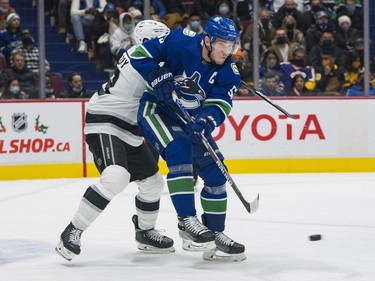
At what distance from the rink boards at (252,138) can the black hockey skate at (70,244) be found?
4.11 m

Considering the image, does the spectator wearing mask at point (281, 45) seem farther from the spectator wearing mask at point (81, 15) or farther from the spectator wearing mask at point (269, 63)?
the spectator wearing mask at point (81, 15)

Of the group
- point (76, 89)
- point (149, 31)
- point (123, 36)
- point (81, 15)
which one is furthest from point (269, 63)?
point (149, 31)

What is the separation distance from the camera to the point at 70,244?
438 cm

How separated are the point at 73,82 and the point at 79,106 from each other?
0.42 m

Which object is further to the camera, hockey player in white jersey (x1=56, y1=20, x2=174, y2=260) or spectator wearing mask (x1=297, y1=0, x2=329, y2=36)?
spectator wearing mask (x1=297, y1=0, x2=329, y2=36)

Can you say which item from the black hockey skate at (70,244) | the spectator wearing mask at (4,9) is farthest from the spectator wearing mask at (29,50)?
the black hockey skate at (70,244)

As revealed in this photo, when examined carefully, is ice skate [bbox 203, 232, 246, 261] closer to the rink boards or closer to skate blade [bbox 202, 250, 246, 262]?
skate blade [bbox 202, 250, 246, 262]

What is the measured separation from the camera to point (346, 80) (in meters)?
9.27

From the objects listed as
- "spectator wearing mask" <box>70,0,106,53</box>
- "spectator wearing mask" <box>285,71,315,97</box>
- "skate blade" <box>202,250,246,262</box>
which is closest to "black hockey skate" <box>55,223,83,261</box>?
"skate blade" <box>202,250,246,262</box>

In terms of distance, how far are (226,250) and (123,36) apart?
16.9ft

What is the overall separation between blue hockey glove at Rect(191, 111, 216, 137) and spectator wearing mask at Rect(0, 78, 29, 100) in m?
4.46

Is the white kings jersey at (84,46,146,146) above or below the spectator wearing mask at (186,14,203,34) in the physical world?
below

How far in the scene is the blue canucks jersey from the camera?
4.38 meters

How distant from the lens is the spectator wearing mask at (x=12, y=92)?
28.0 feet
